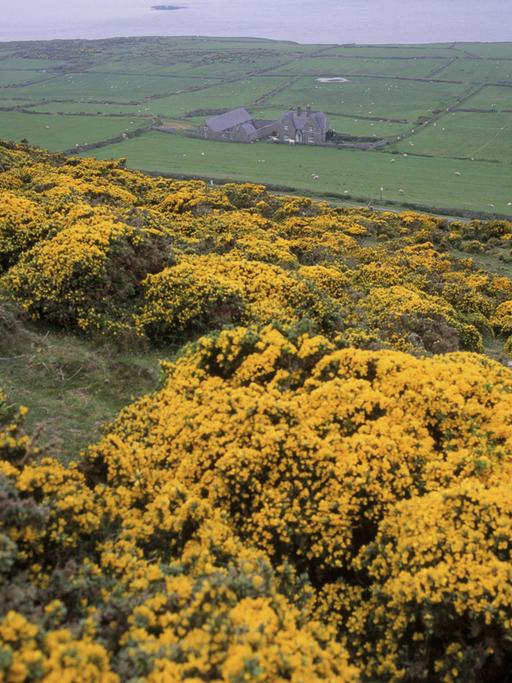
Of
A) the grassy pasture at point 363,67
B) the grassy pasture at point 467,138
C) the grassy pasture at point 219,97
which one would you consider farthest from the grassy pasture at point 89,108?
the grassy pasture at point 363,67

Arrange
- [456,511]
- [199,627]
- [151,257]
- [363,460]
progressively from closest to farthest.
Result: [199,627] → [456,511] → [363,460] → [151,257]

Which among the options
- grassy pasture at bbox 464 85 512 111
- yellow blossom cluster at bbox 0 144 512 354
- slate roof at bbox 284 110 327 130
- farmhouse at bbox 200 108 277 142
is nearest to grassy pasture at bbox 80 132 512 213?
farmhouse at bbox 200 108 277 142

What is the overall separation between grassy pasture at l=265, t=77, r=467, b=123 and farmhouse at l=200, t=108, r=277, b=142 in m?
25.1

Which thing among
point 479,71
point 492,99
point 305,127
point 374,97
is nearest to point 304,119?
point 305,127

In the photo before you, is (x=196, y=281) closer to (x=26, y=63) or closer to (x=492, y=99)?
(x=492, y=99)

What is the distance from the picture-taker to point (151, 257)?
1580 centimetres

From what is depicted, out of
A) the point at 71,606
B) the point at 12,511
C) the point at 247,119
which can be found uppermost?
the point at 247,119

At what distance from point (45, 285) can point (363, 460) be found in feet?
30.2

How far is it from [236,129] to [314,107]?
112 ft

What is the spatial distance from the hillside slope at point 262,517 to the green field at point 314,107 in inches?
2092

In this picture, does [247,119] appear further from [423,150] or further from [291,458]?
[291,458]

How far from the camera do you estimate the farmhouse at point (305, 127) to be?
95938 millimetres

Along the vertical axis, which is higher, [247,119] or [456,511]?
[247,119]

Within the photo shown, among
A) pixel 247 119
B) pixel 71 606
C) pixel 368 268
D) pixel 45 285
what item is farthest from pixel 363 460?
pixel 247 119
